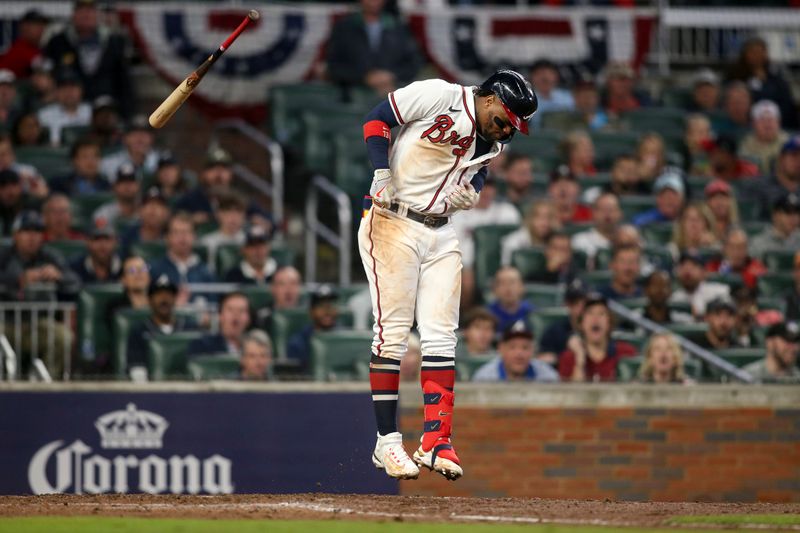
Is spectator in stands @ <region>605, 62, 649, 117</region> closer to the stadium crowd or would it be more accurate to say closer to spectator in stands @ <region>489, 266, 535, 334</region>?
the stadium crowd

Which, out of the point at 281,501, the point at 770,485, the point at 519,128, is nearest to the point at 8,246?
the point at 281,501

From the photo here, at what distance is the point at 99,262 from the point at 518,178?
3.71m

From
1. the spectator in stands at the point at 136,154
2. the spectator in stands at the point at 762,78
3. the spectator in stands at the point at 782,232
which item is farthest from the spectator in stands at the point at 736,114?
the spectator in stands at the point at 136,154

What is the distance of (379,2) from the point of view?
13.9 meters

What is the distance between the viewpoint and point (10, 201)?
11.5 m

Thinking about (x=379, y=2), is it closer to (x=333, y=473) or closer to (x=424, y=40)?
(x=424, y=40)

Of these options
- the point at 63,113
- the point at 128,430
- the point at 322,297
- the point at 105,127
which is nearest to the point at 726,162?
the point at 322,297

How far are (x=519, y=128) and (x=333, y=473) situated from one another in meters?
2.95

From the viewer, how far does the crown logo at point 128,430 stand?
30.6 feet

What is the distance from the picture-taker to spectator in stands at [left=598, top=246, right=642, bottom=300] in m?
11.3

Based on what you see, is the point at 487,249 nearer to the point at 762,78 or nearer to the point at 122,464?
the point at 122,464

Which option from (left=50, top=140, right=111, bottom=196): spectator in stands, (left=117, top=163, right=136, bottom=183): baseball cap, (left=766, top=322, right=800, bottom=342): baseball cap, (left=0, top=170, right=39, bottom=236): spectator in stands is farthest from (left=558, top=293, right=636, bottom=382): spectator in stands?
(left=0, top=170, right=39, bottom=236): spectator in stands

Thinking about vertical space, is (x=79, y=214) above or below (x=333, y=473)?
above

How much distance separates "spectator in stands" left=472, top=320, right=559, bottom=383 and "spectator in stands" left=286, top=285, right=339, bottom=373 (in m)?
1.12
